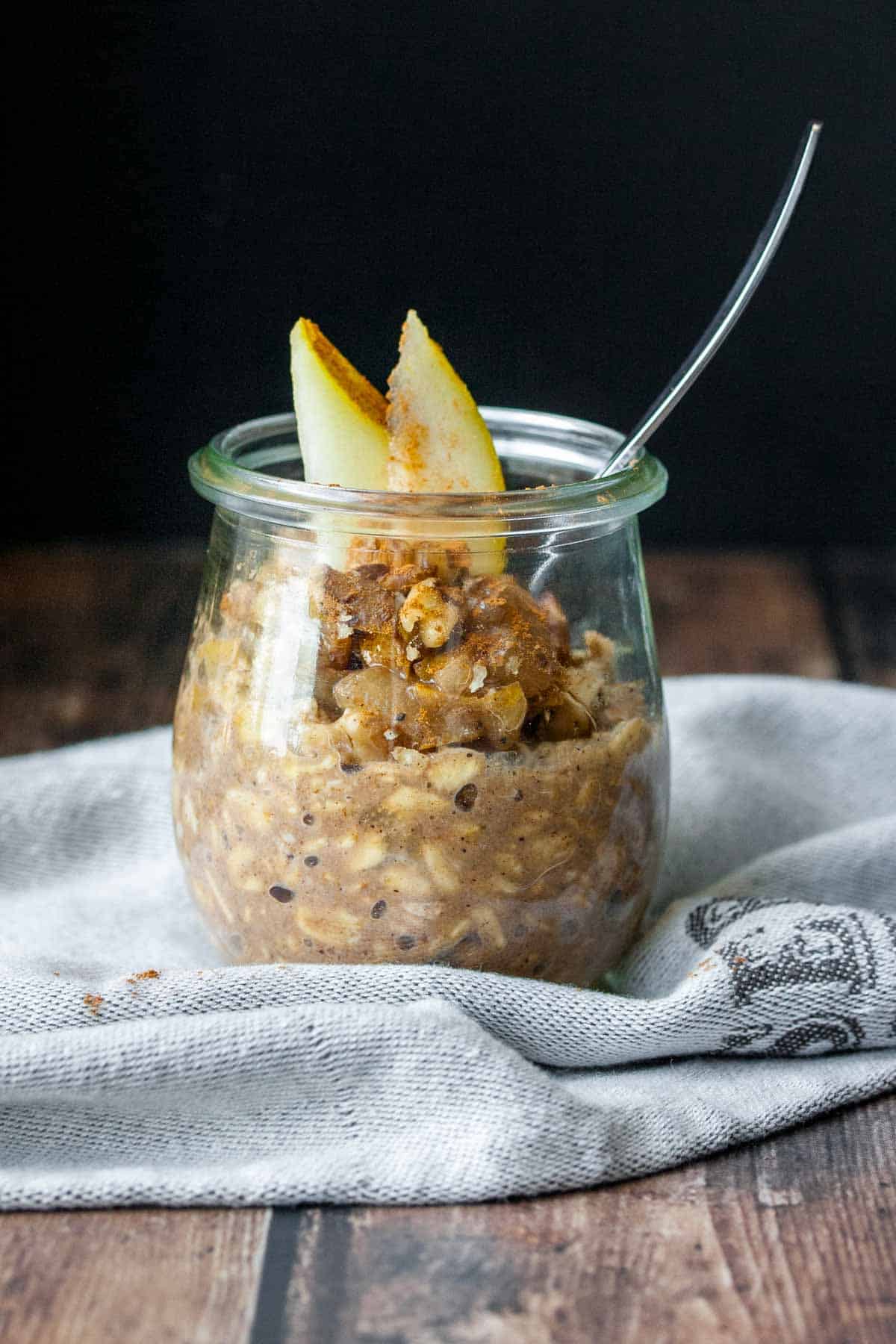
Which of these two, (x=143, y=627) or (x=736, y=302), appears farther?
(x=143, y=627)

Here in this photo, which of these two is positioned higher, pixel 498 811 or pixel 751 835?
pixel 498 811

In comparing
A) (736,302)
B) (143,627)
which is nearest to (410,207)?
(143,627)

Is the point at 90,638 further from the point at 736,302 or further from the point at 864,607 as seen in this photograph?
the point at 736,302

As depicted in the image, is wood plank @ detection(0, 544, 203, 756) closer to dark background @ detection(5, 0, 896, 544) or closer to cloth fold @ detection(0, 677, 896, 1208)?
dark background @ detection(5, 0, 896, 544)

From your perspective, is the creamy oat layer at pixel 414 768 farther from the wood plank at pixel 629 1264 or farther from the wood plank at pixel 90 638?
the wood plank at pixel 90 638

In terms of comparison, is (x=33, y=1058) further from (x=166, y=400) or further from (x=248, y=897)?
(x=166, y=400)

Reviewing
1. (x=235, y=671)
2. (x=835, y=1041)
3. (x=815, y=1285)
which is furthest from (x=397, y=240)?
(x=815, y=1285)

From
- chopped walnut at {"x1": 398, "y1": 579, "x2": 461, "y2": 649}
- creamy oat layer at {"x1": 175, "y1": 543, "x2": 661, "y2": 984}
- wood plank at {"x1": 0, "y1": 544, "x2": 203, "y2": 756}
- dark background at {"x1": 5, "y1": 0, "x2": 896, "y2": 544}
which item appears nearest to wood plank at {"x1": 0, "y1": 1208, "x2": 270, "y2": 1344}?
creamy oat layer at {"x1": 175, "y1": 543, "x2": 661, "y2": 984}
